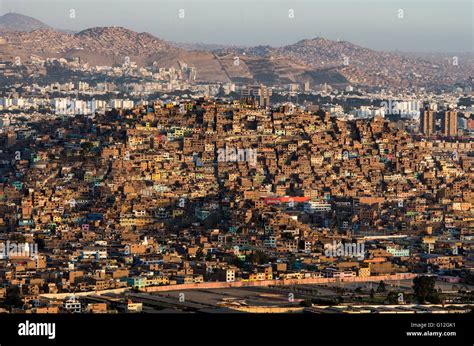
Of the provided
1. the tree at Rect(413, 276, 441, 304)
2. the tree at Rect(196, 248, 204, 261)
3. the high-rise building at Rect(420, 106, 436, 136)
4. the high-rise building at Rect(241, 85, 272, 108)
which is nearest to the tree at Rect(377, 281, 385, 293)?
the tree at Rect(413, 276, 441, 304)

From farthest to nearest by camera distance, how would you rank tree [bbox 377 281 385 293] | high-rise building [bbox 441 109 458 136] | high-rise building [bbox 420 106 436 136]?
high-rise building [bbox 441 109 458 136] → high-rise building [bbox 420 106 436 136] → tree [bbox 377 281 385 293]

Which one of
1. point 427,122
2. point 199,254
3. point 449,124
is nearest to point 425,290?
point 199,254

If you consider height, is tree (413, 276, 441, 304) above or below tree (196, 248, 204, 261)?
above

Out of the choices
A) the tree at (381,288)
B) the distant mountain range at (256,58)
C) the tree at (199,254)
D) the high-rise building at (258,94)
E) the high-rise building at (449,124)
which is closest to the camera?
the tree at (381,288)

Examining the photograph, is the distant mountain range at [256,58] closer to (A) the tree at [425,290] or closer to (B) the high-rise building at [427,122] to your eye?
(B) the high-rise building at [427,122]

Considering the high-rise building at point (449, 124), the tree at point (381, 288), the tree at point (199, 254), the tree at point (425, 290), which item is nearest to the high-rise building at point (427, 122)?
the high-rise building at point (449, 124)

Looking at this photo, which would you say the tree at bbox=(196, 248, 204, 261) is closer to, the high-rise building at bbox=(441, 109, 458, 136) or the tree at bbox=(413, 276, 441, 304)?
the tree at bbox=(413, 276, 441, 304)

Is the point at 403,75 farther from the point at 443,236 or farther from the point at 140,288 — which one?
the point at 140,288

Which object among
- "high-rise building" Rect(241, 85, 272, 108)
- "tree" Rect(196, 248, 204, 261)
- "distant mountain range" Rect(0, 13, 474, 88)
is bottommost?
"tree" Rect(196, 248, 204, 261)
